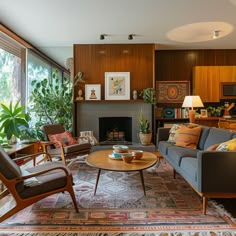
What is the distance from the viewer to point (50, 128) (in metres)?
4.50

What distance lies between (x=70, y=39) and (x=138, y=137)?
2.88 m

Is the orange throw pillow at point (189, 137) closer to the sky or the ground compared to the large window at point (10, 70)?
closer to the ground

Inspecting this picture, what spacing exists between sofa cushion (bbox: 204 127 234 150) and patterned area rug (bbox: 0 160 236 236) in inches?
31.1

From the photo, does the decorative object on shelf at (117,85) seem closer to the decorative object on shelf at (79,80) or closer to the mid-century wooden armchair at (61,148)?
the decorative object on shelf at (79,80)

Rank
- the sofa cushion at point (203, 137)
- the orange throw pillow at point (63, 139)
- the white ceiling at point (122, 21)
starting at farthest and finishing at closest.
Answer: the orange throw pillow at point (63, 139), the sofa cushion at point (203, 137), the white ceiling at point (122, 21)

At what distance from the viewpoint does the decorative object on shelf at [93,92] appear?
18.6 feet

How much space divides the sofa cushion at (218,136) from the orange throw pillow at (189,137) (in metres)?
0.22

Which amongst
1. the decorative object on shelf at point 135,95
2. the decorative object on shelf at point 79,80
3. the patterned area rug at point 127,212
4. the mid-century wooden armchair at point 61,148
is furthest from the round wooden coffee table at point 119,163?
the decorative object on shelf at point 79,80

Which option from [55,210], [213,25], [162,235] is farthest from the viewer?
[213,25]

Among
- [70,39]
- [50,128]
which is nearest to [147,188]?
[50,128]

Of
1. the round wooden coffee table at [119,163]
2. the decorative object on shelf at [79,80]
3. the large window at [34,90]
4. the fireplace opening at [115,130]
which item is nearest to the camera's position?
the round wooden coffee table at [119,163]

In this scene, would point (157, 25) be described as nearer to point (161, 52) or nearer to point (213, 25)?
point (213, 25)

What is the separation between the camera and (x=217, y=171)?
2.37 metres

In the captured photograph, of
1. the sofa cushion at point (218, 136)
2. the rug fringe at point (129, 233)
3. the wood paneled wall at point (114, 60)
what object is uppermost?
the wood paneled wall at point (114, 60)
